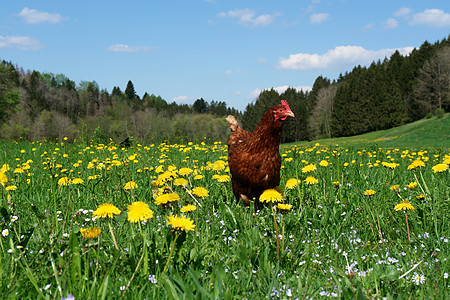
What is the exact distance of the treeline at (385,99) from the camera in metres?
56.9

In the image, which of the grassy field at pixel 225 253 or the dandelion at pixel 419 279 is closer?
the grassy field at pixel 225 253

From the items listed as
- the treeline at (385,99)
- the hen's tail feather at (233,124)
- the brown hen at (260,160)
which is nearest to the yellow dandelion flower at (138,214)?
the brown hen at (260,160)

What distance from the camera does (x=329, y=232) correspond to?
2.50m

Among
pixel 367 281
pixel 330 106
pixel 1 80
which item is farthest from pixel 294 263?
pixel 330 106

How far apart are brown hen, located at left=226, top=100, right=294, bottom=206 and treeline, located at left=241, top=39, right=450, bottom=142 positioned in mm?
59934

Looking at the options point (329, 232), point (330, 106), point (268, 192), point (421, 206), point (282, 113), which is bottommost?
point (329, 232)

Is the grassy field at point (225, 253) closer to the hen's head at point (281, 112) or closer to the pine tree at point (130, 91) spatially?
the hen's head at point (281, 112)

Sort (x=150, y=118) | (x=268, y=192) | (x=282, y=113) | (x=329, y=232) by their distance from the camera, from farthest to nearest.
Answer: (x=150, y=118)
(x=282, y=113)
(x=329, y=232)
(x=268, y=192)

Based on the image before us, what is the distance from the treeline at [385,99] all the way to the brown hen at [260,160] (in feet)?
197

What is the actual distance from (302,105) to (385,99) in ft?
65.5

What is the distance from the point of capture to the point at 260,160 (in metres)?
3.12

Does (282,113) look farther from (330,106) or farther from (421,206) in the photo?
(330,106)

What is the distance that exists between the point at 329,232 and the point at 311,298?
49.0 inches

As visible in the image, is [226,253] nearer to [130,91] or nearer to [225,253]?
[225,253]
